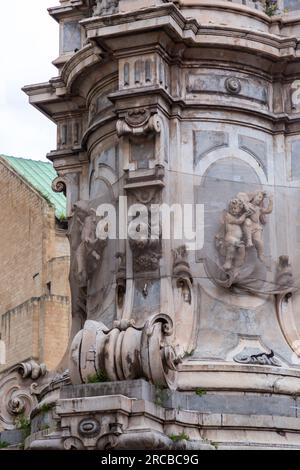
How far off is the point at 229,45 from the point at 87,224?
10.7ft

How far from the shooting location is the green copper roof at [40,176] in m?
51.1

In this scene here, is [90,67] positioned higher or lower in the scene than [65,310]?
lower

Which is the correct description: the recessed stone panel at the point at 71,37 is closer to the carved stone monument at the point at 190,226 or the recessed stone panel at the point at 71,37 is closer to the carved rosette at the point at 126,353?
the carved stone monument at the point at 190,226

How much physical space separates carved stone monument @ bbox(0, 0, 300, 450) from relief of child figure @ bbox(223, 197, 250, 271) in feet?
0.06

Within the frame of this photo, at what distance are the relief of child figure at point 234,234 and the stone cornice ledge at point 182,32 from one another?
91.6 inches

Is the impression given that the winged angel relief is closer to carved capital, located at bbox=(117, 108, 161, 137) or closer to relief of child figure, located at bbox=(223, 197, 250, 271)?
relief of child figure, located at bbox=(223, 197, 250, 271)

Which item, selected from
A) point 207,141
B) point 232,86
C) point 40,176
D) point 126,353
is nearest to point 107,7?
point 232,86

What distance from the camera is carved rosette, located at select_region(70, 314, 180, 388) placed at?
20.7 m

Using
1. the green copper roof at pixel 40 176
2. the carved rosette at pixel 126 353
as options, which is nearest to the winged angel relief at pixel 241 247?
the carved rosette at pixel 126 353

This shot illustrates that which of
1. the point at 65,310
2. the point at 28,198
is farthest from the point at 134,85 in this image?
the point at 28,198
